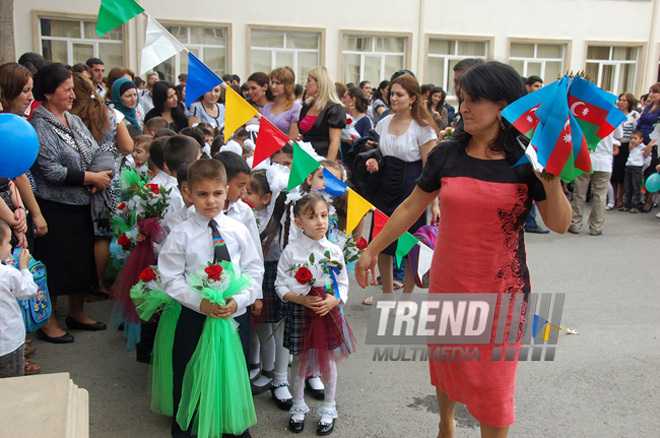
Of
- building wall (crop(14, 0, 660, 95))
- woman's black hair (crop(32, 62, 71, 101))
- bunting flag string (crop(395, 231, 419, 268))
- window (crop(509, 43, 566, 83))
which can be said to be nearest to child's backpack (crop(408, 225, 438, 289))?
bunting flag string (crop(395, 231, 419, 268))

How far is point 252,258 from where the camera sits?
336 cm

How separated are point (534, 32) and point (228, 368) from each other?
20852 mm

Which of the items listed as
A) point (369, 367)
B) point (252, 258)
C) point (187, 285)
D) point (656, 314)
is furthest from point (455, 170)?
point (656, 314)

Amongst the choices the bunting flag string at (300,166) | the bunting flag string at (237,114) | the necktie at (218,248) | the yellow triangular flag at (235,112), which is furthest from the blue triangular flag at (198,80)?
the necktie at (218,248)

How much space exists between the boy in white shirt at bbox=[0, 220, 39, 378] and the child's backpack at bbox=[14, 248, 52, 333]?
1.42 feet

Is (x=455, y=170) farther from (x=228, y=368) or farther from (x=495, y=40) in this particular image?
(x=495, y=40)

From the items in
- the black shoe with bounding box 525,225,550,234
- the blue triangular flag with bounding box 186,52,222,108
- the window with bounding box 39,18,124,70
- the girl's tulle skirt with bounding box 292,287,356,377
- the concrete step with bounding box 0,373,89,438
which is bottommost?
the black shoe with bounding box 525,225,550,234

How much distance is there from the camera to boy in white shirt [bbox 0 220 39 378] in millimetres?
3258

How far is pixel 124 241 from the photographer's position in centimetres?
412

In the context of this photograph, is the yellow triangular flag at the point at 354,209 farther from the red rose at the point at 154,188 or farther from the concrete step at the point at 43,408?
the concrete step at the point at 43,408

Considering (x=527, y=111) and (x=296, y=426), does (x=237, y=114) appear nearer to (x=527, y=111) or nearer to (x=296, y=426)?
(x=296, y=426)

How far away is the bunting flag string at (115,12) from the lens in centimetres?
375

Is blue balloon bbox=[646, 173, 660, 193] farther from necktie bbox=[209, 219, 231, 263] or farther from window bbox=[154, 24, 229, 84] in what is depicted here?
window bbox=[154, 24, 229, 84]

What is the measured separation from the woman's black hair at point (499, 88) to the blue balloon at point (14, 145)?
8.40 ft
